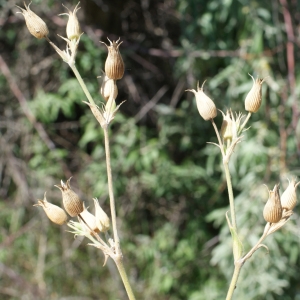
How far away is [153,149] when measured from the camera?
2.44 meters

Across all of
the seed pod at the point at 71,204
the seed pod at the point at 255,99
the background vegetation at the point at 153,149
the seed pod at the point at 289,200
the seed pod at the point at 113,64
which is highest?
the seed pod at the point at 113,64

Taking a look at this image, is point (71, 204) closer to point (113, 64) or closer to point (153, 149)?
point (113, 64)

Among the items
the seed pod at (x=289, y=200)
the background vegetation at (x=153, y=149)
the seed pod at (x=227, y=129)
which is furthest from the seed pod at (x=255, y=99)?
the background vegetation at (x=153, y=149)

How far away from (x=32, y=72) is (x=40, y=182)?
59 centimetres

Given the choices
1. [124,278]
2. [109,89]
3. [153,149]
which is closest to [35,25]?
[109,89]

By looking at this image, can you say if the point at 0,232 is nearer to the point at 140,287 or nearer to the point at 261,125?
the point at 140,287

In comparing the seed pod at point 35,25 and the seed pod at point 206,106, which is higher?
the seed pod at point 35,25

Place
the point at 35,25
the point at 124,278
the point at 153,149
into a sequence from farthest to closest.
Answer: the point at 153,149
the point at 35,25
the point at 124,278

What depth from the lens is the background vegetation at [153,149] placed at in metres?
2.22

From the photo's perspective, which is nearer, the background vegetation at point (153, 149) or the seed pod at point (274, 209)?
the seed pod at point (274, 209)

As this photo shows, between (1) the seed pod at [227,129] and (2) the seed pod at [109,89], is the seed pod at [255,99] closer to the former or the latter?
(1) the seed pod at [227,129]

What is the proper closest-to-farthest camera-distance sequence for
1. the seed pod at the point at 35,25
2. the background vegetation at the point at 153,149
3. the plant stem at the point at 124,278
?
the plant stem at the point at 124,278 < the seed pod at the point at 35,25 < the background vegetation at the point at 153,149

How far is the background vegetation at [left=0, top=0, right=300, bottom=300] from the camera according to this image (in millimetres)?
2225

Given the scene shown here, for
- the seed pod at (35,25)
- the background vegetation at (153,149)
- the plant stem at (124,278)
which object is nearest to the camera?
the plant stem at (124,278)
